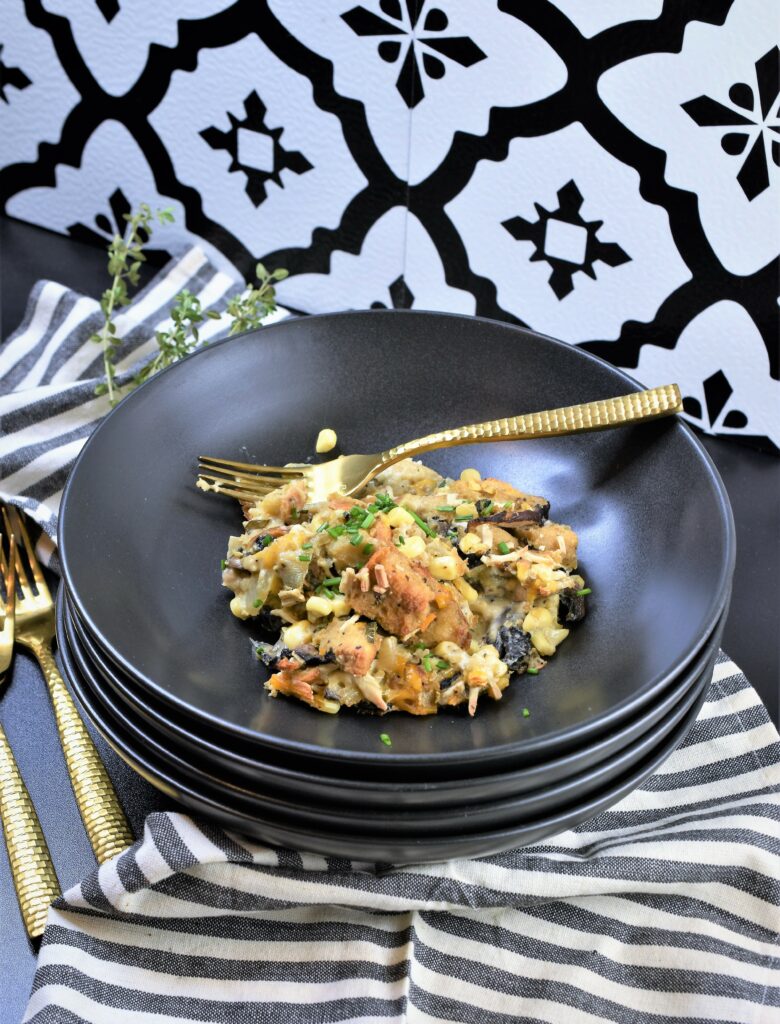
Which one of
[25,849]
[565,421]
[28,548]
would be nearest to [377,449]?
[565,421]

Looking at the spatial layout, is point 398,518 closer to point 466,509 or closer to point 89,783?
point 466,509

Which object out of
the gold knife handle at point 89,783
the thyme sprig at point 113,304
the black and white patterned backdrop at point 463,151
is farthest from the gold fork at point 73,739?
the black and white patterned backdrop at point 463,151

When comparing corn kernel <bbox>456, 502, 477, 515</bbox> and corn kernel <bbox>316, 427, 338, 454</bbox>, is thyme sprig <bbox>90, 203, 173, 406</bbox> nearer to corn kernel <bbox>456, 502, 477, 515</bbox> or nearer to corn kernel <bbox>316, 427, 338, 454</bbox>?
corn kernel <bbox>316, 427, 338, 454</bbox>

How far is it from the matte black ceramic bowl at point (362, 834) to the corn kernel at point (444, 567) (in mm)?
319

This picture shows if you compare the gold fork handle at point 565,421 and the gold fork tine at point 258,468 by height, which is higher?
the gold fork handle at point 565,421

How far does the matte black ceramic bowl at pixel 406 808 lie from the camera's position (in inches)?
47.4

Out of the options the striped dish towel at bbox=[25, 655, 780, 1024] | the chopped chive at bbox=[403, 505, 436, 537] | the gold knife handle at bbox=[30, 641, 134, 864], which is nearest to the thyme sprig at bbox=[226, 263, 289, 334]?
the chopped chive at bbox=[403, 505, 436, 537]

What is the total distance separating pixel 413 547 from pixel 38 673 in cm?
59

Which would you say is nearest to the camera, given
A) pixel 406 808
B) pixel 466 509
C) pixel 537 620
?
pixel 406 808

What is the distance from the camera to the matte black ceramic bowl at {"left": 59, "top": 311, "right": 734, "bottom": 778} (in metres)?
1.30

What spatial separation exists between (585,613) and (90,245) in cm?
168

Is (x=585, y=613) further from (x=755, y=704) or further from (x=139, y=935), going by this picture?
(x=139, y=935)

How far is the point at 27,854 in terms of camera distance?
1.38 m

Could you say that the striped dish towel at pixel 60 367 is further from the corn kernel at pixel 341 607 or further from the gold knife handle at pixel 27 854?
the corn kernel at pixel 341 607
